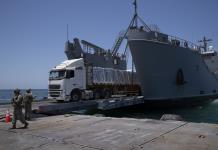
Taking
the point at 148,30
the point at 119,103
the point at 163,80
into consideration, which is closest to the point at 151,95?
the point at 163,80

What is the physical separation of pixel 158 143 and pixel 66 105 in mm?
10735

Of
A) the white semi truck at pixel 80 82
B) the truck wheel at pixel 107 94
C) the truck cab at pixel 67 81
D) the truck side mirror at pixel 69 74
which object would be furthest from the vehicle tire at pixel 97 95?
the truck side mirror at pixel 69 74

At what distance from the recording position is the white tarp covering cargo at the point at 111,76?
22347mm

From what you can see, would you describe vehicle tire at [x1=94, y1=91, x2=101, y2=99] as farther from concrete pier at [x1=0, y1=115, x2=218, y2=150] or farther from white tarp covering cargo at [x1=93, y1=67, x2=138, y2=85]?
concrete pier at [x1=0, y1=115, x2=218, y2=150]

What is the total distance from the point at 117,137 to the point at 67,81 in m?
11.5

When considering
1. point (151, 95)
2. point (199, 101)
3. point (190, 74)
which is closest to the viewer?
point (151, 95)

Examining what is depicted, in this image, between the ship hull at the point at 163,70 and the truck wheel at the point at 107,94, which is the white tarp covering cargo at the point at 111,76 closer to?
the truck wheel at the point at 107,94

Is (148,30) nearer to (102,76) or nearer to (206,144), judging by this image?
(102,76)

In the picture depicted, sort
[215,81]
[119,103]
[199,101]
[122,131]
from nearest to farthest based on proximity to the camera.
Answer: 1. [122,131]
2. [119,103]
3. [199,101]
4. [215,81]

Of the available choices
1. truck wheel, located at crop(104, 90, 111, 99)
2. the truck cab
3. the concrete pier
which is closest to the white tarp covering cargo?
truck wheel, located at crop(104, 90, 111, 99)

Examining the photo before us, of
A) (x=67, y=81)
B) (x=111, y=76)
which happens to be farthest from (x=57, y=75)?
(x=111, y=76)

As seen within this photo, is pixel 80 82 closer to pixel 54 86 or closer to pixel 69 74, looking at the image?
pixel 69 74

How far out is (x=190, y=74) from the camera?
83.5ft

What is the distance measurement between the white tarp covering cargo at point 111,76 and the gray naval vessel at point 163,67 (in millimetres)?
2731
